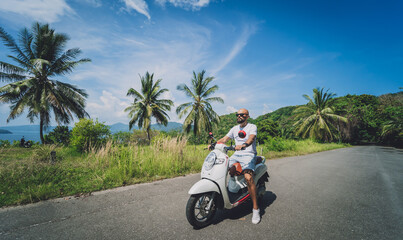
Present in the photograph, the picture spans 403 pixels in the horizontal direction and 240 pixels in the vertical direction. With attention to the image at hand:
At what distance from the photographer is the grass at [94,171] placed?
3.18m

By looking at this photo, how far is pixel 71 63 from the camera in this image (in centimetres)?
1344

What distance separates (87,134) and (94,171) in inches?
225

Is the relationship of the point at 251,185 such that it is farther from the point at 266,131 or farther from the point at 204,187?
the point at 266,131

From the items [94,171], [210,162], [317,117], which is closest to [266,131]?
[317,117]

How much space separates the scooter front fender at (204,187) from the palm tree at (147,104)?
18.4m

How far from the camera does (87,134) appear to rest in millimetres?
9031

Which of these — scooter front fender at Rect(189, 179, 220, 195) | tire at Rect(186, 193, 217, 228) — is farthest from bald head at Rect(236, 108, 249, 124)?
tire at Rect(186, 193, 217, 228)

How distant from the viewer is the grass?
3.18 meters

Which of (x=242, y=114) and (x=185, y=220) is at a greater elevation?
(x=242, y=114)

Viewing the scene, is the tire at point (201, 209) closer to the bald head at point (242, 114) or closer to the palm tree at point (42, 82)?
the bald head at point (242, 114)

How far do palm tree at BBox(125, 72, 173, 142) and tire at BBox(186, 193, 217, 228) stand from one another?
18.4m

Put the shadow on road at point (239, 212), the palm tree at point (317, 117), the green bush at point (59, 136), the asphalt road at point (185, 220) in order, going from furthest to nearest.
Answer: the palm tree at point (317, 117)
the green bush at point (59, 136)
the shadow on road at point (239, 212)
the asphalt road at point (185, 220)

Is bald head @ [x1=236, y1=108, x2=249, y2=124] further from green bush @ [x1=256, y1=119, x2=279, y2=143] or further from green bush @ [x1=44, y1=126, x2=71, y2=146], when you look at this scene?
green bush @ [x1=256, y1=119, x2=279, y2=143]

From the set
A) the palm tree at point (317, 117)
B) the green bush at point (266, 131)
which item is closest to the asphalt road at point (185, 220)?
the palm tree at point (317, 117)
